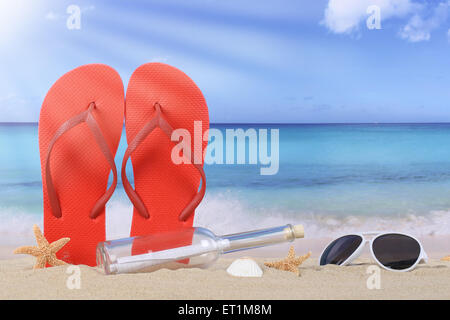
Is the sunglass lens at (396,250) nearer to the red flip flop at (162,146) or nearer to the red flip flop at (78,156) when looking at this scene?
the red flip flop at (162,146)

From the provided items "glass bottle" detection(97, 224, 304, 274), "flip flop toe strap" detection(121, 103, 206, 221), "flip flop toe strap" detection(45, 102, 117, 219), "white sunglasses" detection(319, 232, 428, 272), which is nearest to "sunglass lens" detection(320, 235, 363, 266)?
"white sunglasses" detection(319, 232, 428, 272)

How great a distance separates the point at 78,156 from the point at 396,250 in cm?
85

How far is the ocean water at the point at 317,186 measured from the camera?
86.5 inches

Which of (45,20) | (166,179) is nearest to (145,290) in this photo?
(166,179)

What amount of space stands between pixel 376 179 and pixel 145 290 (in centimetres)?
246

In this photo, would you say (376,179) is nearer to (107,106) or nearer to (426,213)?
(426,213)

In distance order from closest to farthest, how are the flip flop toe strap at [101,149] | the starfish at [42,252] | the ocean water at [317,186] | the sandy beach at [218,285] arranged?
the sandy beach at [218,285]
the starfish at [42,252]
the flip flop toe strap at [101,149]
the ocean water at [317,186]

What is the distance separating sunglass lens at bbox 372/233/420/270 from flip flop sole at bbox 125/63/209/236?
1.65 ft

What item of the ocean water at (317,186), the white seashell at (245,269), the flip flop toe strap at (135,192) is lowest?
the white seashell at (245,269)

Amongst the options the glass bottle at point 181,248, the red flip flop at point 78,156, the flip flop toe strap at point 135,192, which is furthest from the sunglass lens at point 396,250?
the red flip flop at point 78,156

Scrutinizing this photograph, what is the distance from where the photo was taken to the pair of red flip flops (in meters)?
1.28

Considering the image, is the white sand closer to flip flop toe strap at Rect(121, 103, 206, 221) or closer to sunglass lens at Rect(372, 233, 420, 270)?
sunglass lens at Rect(372, 233, 420, 270)

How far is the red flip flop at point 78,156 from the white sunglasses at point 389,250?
61cm
